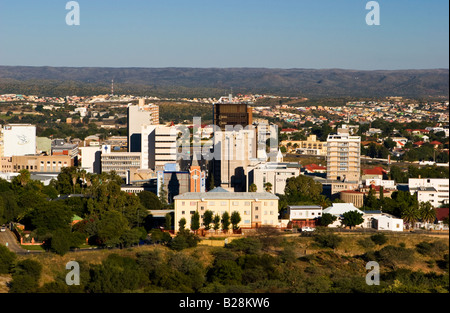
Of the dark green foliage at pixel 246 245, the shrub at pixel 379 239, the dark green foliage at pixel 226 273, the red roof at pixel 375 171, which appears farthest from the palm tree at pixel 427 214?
the red roof at pixel 375 171

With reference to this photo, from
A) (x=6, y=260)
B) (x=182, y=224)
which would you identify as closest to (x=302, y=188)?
(x=182, y=224)

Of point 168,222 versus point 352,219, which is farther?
point 352,219

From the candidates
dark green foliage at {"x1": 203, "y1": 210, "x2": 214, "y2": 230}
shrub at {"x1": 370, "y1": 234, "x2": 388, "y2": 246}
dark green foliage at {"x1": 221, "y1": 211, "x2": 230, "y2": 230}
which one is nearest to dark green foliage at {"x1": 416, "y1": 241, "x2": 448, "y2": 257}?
shrub at {"x1": 370, "y1": 234, "x2": 388, "y2": 246}

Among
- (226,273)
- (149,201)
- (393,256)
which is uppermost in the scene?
(149,201)

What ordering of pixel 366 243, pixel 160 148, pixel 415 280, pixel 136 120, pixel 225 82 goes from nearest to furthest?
pixel 415 280 → pixel 366 243 → pixel 160 148 → pixel 136 120 → pixel 225 82

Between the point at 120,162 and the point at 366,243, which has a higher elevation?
the point at 120,162

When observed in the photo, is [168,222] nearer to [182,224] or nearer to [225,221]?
[182,224]

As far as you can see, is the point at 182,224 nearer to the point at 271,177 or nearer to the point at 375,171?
the point at 271,177

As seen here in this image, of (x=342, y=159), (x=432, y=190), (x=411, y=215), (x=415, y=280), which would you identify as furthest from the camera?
(x=342, y=159)
